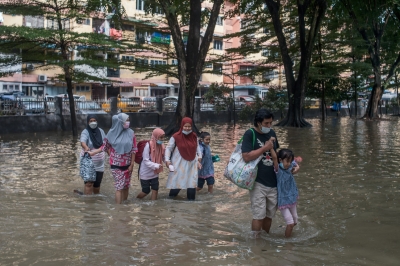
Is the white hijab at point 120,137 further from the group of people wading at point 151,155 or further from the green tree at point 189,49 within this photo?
the green tree at point 189,49

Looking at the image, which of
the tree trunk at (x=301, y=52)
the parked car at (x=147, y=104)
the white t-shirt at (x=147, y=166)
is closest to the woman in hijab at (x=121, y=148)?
the white t-shirt at (x=147, y=166)

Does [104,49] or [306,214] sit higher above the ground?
[104,49]

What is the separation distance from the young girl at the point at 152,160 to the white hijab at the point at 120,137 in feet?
1.10

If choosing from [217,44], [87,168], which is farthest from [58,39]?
[217,44]

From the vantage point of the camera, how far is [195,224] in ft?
24.5

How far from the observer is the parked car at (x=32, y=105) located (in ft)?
84.6

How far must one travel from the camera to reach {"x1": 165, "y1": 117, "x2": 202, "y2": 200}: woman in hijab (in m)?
8.67

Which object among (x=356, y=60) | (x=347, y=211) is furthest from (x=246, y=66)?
(x=347, y=211)

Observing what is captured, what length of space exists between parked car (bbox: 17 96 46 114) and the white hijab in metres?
18.5

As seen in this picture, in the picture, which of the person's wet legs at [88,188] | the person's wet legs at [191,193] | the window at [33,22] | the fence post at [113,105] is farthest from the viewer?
the window at [33,22]

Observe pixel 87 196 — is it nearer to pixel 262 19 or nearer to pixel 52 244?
pixel 52 244

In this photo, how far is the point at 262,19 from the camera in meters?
34.2

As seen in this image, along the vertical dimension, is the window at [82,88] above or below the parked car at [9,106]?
above

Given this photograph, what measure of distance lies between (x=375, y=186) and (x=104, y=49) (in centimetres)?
1445
